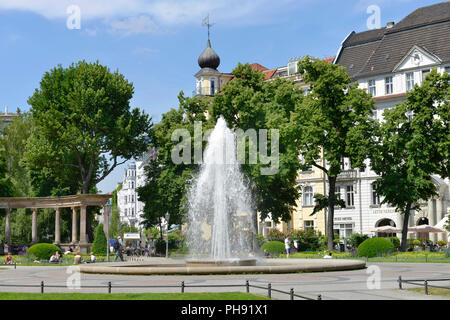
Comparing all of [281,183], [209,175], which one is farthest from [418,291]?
[281,183]

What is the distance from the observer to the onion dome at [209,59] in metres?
92.4

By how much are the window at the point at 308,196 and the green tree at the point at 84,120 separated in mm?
19983

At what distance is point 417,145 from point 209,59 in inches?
1991

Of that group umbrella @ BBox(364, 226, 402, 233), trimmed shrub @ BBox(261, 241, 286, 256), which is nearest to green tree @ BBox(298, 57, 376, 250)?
→ trimmed shrub @ BBox(261, 241, 286, 256)

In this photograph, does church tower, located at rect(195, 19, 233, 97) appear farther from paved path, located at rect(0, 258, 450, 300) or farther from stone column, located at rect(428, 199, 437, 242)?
paved path, located at rect(0, 258, 450, 300)

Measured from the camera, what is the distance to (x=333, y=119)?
1949 inches

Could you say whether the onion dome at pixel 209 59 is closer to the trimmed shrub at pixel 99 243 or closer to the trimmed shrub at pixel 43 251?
the trimmed shrub at pixel 99 243

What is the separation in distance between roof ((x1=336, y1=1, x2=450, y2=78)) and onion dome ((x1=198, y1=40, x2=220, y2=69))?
81.2ft

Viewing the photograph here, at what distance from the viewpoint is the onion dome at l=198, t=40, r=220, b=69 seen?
92.4 m

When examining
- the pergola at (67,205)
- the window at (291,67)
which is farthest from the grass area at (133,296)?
the window at (291,67)

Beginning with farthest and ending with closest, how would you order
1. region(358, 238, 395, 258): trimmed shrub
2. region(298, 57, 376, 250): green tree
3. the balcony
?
the balcony, region(298, 57, 376, 250): green tree, region(358, 238, 395, 258): trimmed shrub
